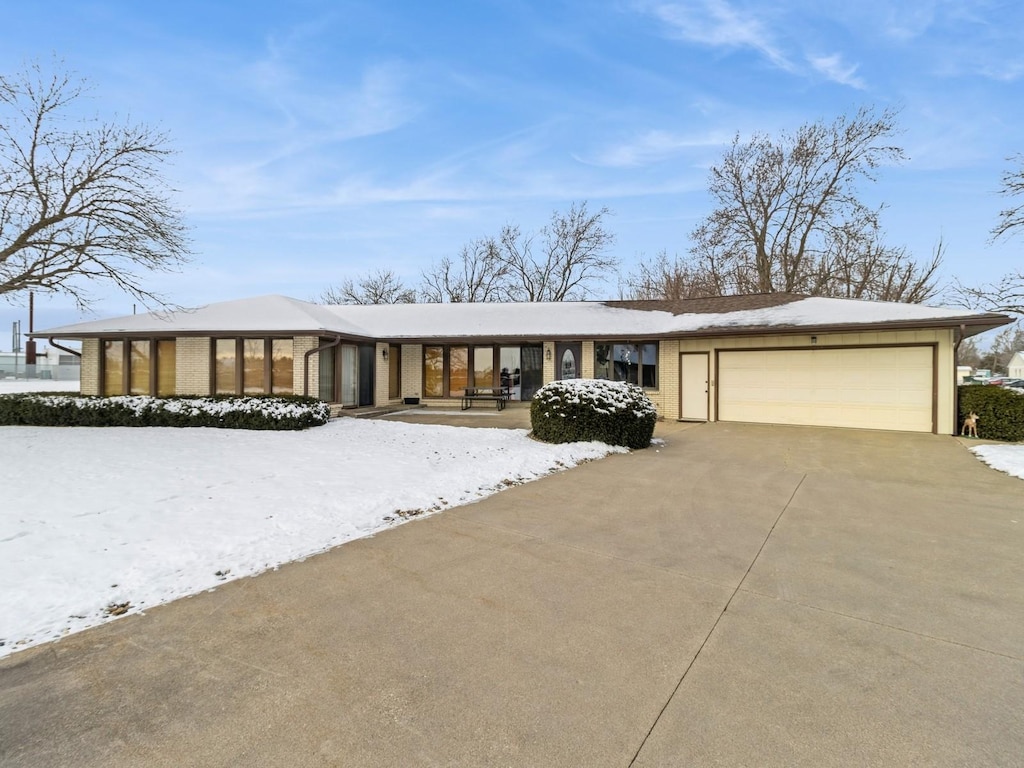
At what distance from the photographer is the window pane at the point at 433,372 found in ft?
59.9

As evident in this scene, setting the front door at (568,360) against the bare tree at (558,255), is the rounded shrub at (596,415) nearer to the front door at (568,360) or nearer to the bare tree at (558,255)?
the front door at (568,360)

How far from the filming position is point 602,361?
1653cm

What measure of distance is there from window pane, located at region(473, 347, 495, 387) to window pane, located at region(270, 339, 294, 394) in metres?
6.22

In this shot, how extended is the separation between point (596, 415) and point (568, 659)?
23.4 feet

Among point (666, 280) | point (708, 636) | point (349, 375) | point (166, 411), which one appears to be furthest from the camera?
point (666, 280)

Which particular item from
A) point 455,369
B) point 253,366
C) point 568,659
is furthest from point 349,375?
point 568,659

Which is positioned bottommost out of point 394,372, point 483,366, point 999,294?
point 394,372

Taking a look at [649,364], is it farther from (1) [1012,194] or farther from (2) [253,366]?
(2) [253,366]

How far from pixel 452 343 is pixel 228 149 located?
864 centimetres

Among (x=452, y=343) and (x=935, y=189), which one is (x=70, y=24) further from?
(x=935, y=189)

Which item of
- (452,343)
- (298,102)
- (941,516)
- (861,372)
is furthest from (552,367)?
(941,516)

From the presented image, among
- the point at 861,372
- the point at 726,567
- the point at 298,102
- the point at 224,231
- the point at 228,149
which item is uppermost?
the point at 298,102

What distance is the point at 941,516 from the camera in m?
5.35

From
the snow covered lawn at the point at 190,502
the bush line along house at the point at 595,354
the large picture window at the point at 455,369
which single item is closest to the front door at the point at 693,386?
the bush line along house at the point at 595,354
